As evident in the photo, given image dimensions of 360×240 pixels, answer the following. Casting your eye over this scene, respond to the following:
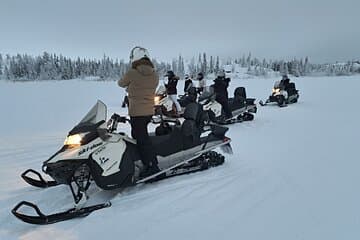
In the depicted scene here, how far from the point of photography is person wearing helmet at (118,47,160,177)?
13.0 feet

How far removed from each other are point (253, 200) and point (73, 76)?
85.8 meters

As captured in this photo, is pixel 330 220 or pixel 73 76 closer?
pixel 330 220

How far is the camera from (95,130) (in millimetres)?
3639

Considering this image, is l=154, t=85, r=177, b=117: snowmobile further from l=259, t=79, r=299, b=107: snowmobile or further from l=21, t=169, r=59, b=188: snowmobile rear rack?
l=21, t=169, r=59, b=188: snowmobile rear rack

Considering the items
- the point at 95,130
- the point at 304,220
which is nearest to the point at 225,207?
the point at 304,220

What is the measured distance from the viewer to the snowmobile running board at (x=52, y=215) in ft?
10.2

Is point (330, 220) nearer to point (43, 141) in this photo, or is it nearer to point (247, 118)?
point (43, 141)

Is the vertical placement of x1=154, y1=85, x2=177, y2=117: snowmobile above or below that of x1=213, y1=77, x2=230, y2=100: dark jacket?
below

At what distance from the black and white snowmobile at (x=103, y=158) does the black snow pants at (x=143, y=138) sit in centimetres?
7

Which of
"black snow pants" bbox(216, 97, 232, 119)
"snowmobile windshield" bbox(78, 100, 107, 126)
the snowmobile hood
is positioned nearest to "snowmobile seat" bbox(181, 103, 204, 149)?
the snowmobile hood

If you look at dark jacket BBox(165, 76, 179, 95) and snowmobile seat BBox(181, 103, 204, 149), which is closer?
snowmobile seat BBox(181, 103, 204, 149)

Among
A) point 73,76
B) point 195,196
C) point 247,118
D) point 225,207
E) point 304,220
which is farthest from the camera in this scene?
point 73,76

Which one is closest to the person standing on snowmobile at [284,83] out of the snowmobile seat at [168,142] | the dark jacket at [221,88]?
the dark jacket at [221,88]

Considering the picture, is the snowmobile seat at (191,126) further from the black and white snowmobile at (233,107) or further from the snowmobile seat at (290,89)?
the snowmobile seat at (290,89)
